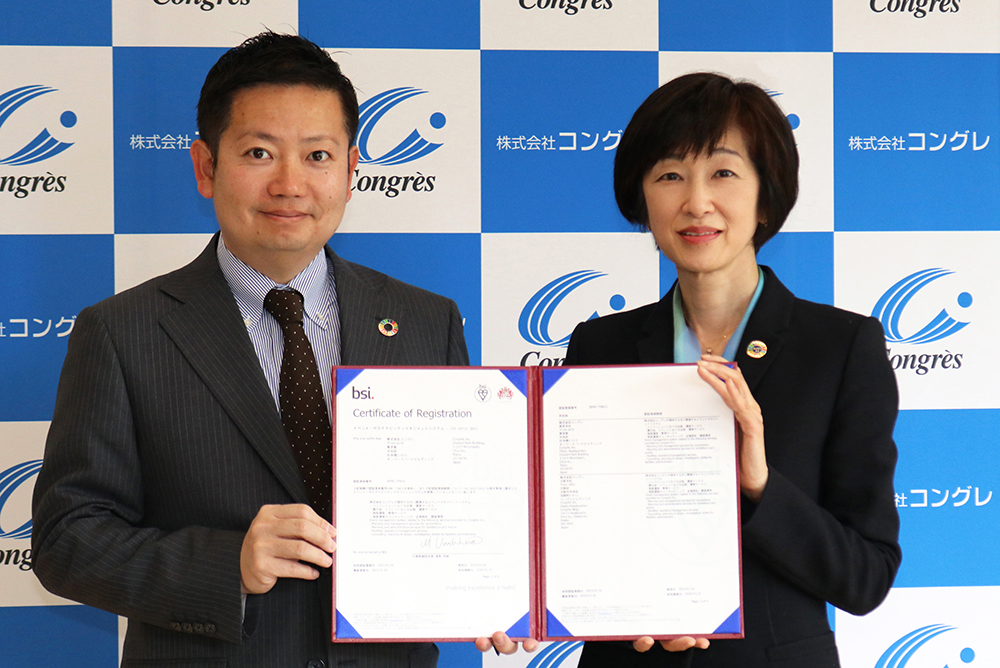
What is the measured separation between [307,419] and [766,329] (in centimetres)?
99

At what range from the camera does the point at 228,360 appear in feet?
5.79

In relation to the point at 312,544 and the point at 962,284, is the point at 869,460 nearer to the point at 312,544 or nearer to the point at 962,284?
the point at 312,544

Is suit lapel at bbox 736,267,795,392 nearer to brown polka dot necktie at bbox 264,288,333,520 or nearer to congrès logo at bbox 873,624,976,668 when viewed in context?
brown polka dot necktie at bbox 264,288,333,520

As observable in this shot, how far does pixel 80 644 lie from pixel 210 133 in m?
2.05

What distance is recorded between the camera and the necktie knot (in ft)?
6.02

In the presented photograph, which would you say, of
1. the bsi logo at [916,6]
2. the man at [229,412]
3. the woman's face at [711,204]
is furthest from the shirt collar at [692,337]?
the bsi logo at [916,6]

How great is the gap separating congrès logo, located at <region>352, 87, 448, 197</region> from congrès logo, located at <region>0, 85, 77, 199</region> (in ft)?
3.33

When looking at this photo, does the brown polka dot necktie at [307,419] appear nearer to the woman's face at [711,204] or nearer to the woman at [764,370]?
the woman at [764,370]

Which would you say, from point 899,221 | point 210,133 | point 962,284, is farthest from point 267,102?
point 962,284

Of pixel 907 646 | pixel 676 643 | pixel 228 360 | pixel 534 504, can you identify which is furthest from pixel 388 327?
pixel 907 646

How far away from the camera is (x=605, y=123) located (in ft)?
10.2

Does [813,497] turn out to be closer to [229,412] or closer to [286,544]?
[286,544]

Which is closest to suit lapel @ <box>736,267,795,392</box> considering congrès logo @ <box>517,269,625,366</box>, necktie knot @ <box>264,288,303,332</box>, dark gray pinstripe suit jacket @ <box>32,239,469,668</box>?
dark gray pinstripe suit jacket @ <box>32,239,469,668</box>

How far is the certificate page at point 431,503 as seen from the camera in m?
1.61
